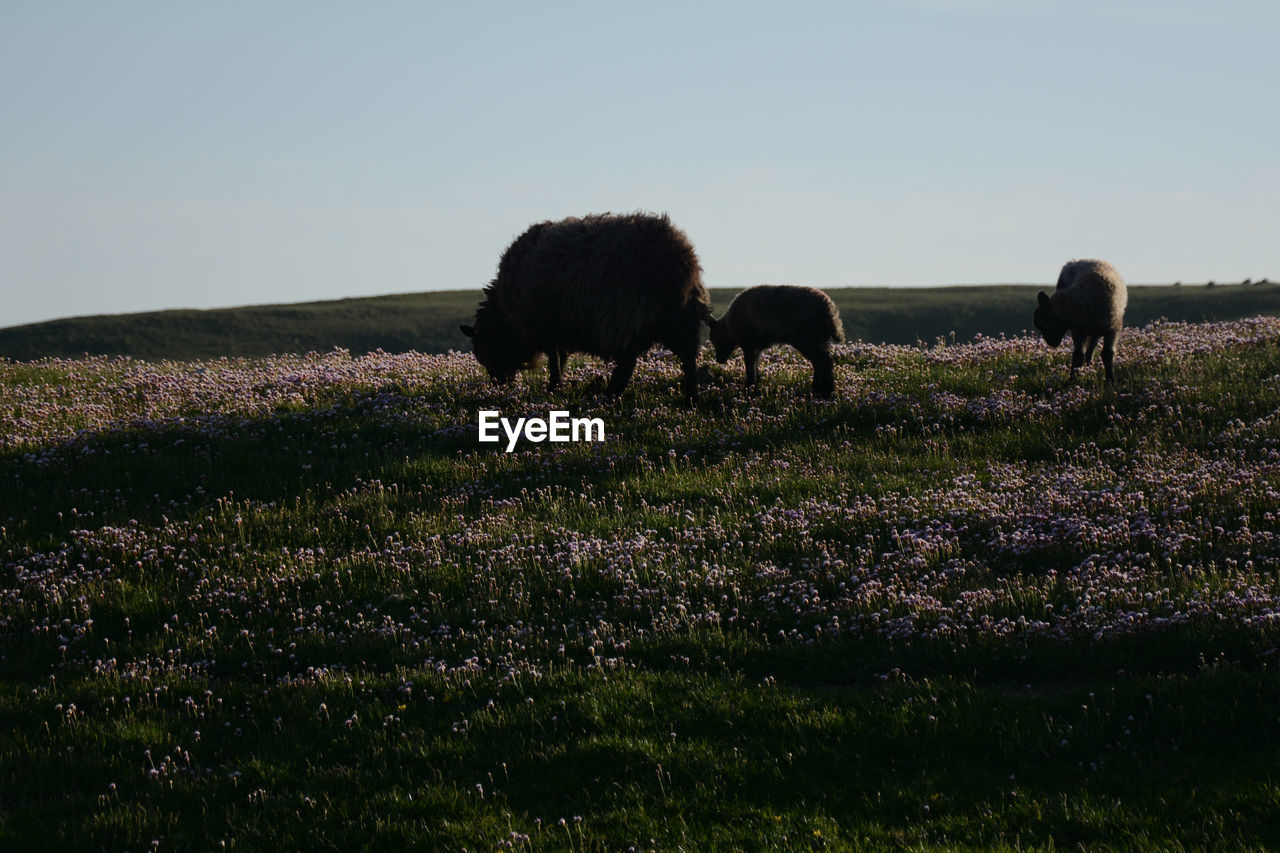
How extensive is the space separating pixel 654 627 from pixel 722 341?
437 inches

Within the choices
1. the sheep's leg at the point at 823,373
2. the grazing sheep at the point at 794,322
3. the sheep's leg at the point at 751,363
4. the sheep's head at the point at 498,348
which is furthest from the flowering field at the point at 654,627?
the sheep's head at the point at 498,348

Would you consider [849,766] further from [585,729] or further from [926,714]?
[585,729]

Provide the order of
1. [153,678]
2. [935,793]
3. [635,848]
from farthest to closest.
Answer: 1. [153,678]
2. [935,793]
3. [635,848]

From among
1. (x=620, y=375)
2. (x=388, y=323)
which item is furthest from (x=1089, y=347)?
(x=388, y=323)

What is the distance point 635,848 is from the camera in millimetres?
6762

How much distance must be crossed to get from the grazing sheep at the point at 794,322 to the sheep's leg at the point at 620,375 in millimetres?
1804

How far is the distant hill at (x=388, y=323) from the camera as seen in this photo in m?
71.8

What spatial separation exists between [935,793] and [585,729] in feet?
8.33

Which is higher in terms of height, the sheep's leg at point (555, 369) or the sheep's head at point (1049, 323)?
the sheep's head at point (1049, 323)

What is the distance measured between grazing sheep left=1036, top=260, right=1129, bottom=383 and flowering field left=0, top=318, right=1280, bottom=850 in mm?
1351

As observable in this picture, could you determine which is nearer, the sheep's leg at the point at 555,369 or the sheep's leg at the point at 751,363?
the sheep's leg at the point at 751,363

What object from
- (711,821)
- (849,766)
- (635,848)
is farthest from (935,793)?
(635,848)

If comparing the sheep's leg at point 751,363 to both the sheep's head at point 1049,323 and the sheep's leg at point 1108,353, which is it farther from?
the sheep's leg at point 1108,353

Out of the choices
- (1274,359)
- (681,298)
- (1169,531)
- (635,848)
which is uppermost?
(681,298)
